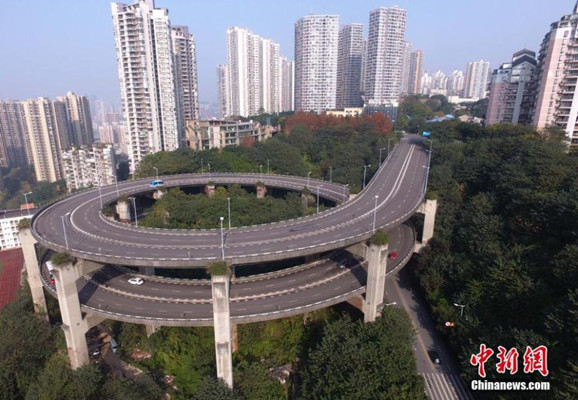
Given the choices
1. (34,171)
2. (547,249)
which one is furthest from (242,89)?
(547,249)

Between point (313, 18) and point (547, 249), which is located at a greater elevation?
point (313, 18)

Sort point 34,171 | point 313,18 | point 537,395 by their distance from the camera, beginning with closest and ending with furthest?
1. point 537,395
2. point 34,171
3. point 313,18

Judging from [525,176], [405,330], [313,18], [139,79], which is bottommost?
[405,330]

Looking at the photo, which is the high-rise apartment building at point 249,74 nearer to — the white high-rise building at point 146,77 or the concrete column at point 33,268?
the white high-rise building at point 146,77

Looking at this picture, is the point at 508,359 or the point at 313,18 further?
the point at 313,18

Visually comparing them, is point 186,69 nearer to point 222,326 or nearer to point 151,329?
point 151,329

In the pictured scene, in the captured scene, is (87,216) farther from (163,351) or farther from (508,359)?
(508,359)

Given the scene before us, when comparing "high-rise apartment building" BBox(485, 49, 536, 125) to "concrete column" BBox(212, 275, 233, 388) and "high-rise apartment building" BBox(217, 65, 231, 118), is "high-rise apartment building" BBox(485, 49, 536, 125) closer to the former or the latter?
"concrete column" BBox(212, 275, 233, 388)
